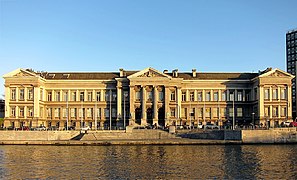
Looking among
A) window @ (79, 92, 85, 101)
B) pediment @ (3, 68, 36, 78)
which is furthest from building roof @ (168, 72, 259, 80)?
pediment @ (3, 68, 36, 78)

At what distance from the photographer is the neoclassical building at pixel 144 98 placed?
407 ft

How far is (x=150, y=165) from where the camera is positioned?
178 feet

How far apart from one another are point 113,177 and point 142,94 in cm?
7980

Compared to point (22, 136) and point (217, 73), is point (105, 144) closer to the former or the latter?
point (22, 136)

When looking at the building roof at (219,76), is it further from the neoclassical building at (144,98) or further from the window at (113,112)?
the window at (113,112)

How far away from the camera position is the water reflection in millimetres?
46562

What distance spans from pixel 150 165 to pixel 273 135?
146 feet

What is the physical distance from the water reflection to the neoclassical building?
5669cm

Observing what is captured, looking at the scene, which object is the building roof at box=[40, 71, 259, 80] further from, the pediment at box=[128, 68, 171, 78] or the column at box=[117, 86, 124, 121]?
the pediment at box=[128, 68, 171, 78]

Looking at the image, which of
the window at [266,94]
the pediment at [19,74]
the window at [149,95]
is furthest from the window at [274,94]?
the pediment at [19,74]

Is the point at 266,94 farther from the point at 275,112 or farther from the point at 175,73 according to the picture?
the point at 175,73

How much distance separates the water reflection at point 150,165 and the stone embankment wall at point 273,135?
74.2 ft

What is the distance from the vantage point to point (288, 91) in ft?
409

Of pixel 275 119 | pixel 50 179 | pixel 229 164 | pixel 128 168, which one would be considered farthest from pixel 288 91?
pixel 50 179
